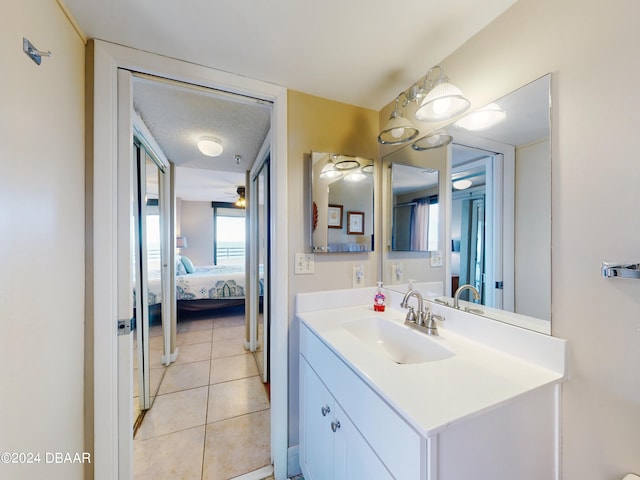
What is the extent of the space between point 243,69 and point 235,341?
3.01 meters

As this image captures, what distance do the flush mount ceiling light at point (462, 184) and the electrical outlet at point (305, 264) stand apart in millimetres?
838

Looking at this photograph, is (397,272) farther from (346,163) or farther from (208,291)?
(208,291)

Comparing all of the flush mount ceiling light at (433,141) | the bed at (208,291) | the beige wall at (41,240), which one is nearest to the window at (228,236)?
the bed at (208,291)

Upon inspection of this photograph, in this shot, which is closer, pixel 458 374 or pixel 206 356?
pixel 458 374

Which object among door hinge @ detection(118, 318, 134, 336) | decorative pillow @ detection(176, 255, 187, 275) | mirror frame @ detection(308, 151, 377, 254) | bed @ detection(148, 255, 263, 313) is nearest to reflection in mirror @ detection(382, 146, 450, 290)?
mirror frame @ detection(308, 151, 377, 254)

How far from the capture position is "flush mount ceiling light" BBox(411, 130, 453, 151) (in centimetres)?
120

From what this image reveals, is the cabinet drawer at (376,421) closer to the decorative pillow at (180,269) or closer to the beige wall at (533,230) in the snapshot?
the beige wall at (533,230)

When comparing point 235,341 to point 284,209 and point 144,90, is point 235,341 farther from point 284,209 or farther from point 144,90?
point 144,90

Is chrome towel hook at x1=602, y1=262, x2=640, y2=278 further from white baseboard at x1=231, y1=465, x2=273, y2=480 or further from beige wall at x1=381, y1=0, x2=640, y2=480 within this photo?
white baseboard at x1=231, y1=465, x2=273, y2=480

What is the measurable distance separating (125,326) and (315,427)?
100cm

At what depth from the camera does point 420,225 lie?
141cm

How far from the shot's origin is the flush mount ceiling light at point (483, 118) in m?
0.96

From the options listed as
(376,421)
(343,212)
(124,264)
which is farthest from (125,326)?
(343,212)

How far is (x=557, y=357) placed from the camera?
0.76 m
